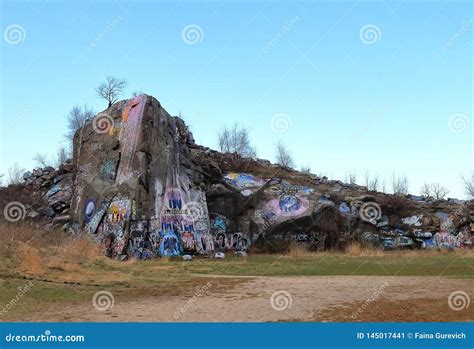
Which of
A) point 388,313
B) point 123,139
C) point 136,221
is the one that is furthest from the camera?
point 123,139

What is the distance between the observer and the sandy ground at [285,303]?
9.87 m

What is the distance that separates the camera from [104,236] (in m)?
28.5

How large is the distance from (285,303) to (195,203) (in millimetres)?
21002

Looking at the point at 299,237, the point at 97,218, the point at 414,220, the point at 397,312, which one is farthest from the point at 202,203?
the point at 397,312

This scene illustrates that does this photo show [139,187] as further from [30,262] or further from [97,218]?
[30,262]

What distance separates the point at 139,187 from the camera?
2872cm

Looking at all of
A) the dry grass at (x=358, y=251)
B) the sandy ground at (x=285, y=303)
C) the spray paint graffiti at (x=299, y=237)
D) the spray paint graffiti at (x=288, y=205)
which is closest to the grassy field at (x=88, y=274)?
the sandy ground at (x=285, y=303)

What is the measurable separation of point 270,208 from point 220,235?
15.2 feet

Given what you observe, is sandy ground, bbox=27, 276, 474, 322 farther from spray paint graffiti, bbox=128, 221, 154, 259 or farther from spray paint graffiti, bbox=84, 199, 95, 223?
spray paint graffiti, bbox=84, 199, 95, 223

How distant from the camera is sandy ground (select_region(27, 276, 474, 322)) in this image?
9867 millimetres

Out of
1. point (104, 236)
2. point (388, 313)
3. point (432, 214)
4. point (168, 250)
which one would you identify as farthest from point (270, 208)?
point (388, 313)

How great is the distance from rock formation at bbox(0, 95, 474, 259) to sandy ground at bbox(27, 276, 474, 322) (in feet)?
43.8

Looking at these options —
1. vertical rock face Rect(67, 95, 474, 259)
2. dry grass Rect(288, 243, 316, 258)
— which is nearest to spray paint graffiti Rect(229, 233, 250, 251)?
vertical rock face Rect(67, 95, 474, 259)

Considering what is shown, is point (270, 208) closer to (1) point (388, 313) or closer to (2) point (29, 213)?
(2) point (29, 213)
